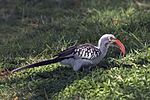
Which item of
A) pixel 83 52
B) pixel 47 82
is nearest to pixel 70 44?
pixel 83 52

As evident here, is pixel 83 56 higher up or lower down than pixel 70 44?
higher up

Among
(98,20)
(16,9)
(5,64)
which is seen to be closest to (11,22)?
(16,9)

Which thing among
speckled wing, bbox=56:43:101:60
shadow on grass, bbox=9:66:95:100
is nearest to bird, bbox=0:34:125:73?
speckled wing, bbox=56:43:101:60

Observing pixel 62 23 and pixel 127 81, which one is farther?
pixel 62 23

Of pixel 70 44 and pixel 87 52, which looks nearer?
pixel 87 52

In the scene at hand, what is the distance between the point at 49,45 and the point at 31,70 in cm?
77

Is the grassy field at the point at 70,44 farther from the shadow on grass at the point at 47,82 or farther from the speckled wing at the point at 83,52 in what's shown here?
the speckled wing at the point at 83,52

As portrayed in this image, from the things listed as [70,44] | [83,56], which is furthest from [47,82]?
[70,44]

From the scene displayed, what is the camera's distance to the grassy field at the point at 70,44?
491 centimetres

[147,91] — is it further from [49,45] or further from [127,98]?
[49,45]

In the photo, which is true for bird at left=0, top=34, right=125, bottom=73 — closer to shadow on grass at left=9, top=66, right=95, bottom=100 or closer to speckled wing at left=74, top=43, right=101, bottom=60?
speckled wing at left=74, top=43, right=101, bottom=60

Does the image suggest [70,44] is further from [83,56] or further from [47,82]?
[47,82]

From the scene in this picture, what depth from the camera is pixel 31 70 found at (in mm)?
5645

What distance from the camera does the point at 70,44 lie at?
246 inches
